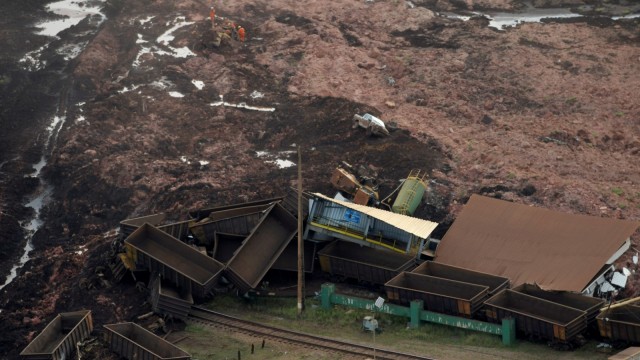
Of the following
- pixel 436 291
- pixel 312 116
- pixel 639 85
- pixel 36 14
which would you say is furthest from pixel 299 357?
pixel 36 14

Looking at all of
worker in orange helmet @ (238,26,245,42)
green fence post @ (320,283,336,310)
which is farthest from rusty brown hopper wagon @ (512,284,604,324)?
worker in orange helmet @ (238,26,245,42)

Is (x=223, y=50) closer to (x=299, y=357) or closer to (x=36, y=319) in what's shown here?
(x=36, y=319)

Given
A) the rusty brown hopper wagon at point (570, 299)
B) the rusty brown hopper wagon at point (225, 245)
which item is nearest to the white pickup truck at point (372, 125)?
the rusty brown hopper wagon at point (225, 245)

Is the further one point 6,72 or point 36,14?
point 36,14

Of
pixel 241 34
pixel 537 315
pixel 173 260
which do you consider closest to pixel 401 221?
pixel 537 315

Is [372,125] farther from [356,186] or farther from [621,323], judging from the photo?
[621,323]
